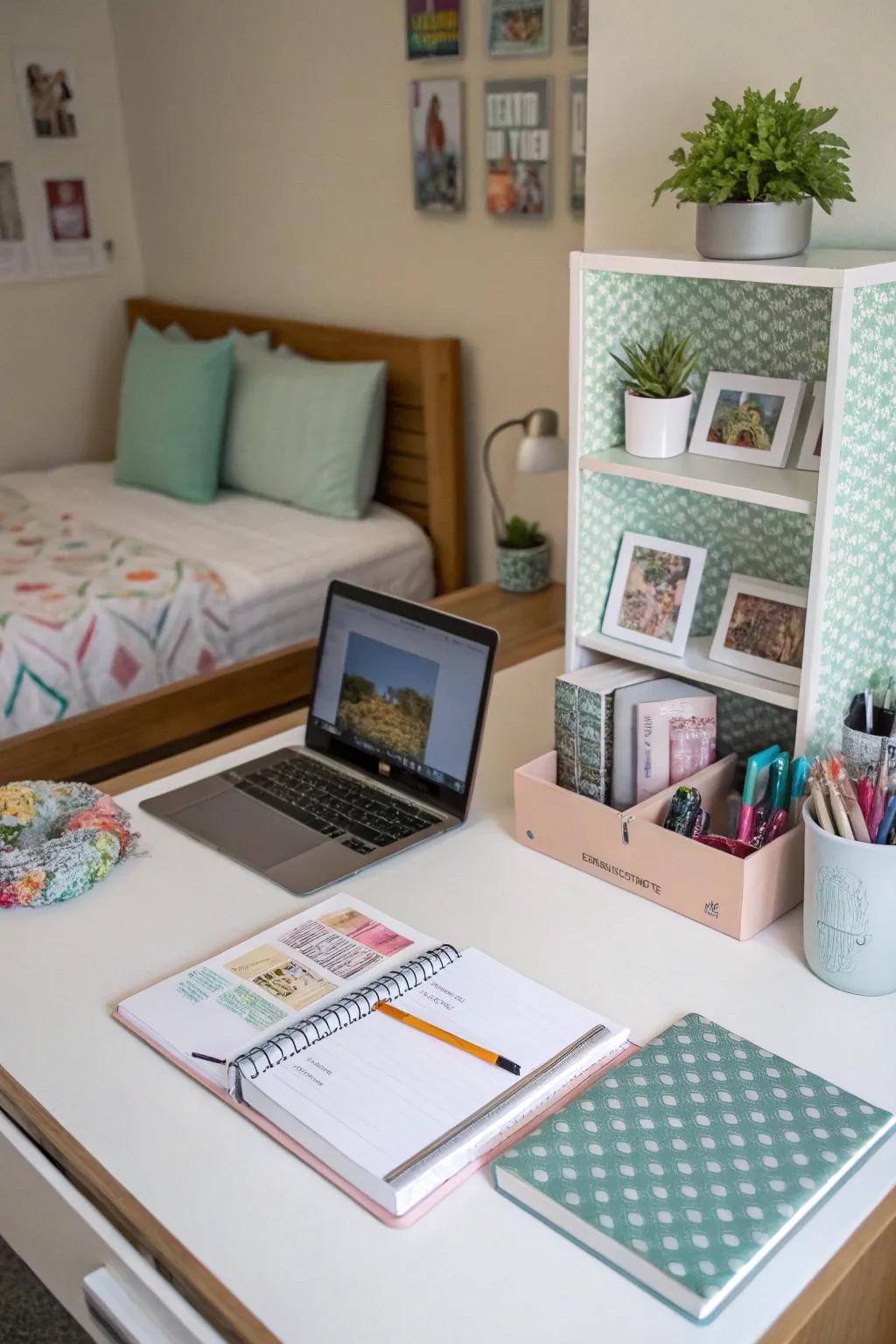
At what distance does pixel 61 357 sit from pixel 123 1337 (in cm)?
339

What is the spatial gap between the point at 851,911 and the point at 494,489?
6.48 feet

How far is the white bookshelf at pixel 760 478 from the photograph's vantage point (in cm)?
124

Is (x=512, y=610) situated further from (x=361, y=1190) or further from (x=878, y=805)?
(x=361, y=1190)

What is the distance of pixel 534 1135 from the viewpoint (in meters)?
1.01

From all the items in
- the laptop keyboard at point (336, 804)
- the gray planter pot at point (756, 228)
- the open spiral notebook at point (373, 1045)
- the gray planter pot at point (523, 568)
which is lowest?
the gray planter pot at point (523, 568)


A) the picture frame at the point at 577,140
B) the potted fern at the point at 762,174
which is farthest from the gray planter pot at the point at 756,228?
the picture frame at the point at 577,140

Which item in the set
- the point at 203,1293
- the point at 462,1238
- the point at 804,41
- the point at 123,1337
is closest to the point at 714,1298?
the point at 462,1238

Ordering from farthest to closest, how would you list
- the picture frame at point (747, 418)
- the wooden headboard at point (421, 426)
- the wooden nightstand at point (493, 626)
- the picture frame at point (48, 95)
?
the picture frame at point (48, 95) → the wooden headboard at point (421, 426) → the wooden nightstand at point (493, 626) → the picture frame at point (747, 418)

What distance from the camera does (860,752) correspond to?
131cm

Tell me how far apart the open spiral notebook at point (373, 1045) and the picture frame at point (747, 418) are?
63 cm

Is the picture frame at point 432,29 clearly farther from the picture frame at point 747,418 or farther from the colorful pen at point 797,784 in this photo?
the colorful pen at point 797,784

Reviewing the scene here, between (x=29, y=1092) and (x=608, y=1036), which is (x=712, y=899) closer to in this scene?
(x=608, y=1036)

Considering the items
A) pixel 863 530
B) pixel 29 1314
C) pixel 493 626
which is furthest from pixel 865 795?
pixel 29 1314

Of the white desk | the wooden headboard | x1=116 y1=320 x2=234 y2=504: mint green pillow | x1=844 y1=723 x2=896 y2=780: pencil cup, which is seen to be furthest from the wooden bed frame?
x1=844 y1=723 x2=896 y2=780: pencil cup
